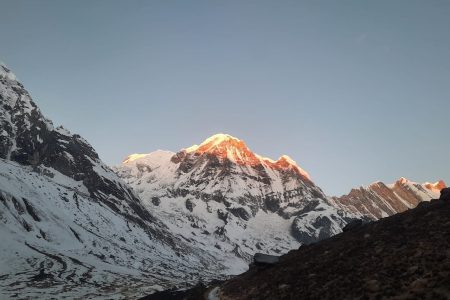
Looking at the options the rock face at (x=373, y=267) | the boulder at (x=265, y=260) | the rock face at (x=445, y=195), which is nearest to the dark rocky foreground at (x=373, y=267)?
the rock face at (x=373, y=267)

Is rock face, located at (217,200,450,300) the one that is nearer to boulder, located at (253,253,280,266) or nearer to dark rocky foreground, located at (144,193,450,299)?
dark rocky foreground, located at (144,193,450,299)

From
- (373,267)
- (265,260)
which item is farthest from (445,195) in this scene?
(265,260)

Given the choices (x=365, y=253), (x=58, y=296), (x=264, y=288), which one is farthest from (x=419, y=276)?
(x=58, y=296)

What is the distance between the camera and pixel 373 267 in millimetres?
33062

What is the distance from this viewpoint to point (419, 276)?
1126 inches

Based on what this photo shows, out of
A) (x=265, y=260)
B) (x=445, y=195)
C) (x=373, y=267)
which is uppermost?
(x=445, y=195)

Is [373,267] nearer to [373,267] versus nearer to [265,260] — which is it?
[373,267]

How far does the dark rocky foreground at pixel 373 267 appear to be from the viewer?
93.3 feet

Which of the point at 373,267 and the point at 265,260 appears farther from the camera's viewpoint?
the point at 265,260

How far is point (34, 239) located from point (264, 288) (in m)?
165

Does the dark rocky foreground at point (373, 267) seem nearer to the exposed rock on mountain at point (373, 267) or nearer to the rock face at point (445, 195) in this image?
the exposed rock on mountain at point (373, 267)

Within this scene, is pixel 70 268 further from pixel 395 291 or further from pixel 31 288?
pixel 395 291

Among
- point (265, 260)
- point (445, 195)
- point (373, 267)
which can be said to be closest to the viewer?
point (373, 267)

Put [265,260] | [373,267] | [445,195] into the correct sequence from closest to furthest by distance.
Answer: [373,267]
[445,195]
[265,260]
